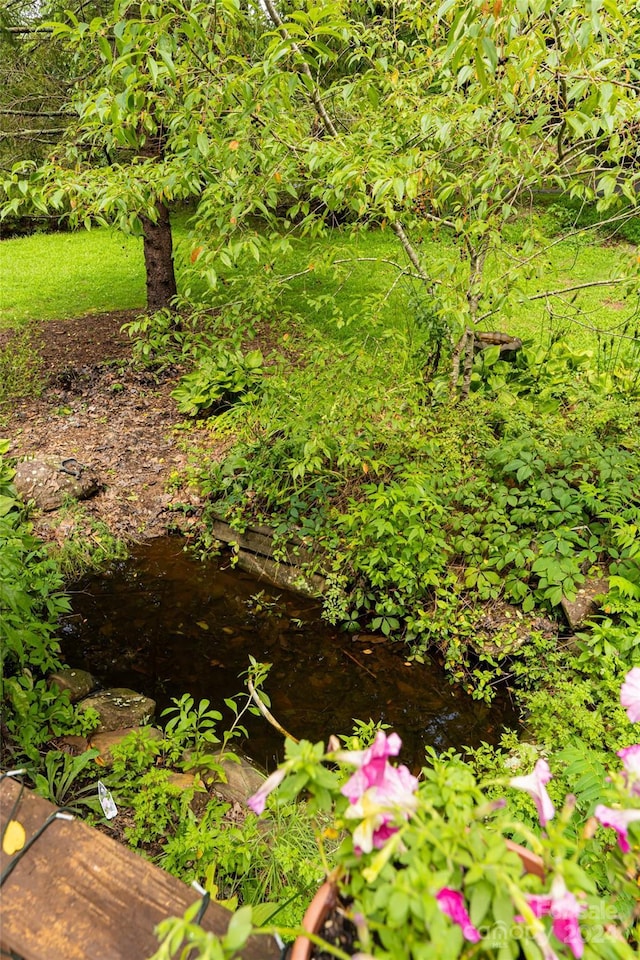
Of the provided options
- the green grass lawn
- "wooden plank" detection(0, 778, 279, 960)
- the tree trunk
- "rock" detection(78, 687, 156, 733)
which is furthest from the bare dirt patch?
"wooden plank" detection(0, 778, 279, 960)

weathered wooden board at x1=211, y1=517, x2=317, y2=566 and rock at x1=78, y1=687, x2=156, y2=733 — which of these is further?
weathered wooden board at x1=211, y1=517, x2=317, y2=566

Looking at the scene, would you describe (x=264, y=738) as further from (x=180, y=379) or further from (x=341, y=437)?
A: (x=180, y=379)

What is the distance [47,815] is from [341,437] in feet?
8.98

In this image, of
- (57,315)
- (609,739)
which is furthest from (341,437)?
(57,315)

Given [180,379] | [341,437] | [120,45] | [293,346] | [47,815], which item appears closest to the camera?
[47,815]

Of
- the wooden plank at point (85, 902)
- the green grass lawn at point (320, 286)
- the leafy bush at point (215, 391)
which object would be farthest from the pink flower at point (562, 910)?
the leafy bush at point (215, 391)

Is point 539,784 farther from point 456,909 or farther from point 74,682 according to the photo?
point 74,682

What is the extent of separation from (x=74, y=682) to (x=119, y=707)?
0.90 feet

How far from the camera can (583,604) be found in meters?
2.92

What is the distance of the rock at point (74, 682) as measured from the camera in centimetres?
261

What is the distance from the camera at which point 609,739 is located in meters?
2.29

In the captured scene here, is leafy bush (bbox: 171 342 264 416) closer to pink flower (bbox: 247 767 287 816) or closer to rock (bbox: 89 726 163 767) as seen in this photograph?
rock (bbox: 89 726 163 767)

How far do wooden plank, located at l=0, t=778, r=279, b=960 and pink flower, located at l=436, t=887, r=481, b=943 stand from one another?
0.30 metres

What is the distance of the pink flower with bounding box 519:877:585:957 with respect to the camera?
50 cm
